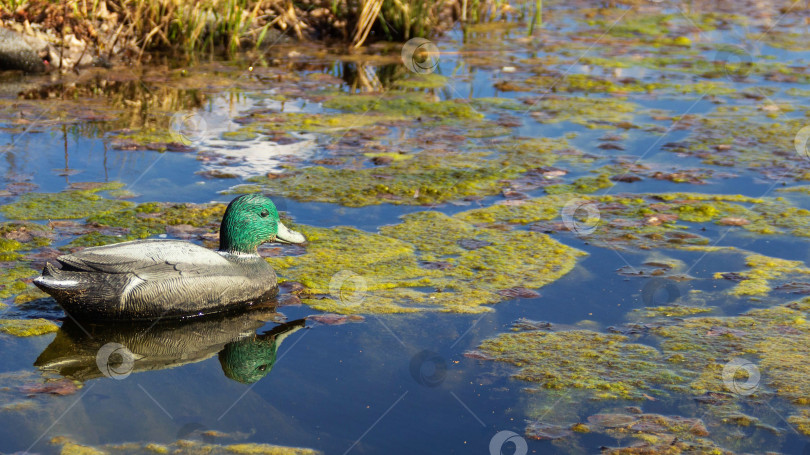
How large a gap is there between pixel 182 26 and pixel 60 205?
14.3ft

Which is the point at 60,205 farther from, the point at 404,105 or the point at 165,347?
the point at 404,105

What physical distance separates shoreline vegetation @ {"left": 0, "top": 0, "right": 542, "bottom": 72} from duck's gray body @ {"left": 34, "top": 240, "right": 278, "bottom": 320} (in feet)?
18.1

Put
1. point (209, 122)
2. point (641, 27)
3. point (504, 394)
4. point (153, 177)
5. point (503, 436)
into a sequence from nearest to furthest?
point (503, 436) < point (504, 394) < point (153, 177) < point (209, 122) < point (641, 27)

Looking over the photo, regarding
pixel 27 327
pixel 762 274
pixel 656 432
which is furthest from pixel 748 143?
pixel 27 327

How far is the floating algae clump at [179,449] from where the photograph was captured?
3.44 m

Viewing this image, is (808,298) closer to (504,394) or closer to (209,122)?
(504,394)

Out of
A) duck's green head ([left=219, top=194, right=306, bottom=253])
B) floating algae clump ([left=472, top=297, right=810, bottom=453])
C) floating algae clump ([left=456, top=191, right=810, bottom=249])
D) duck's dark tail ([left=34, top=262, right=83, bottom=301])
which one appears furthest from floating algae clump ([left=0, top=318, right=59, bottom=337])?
floating algae clump ([left=456, top=191, right=810, bottom=249])

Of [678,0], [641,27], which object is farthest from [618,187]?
[678,0]

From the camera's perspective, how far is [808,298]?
499cm

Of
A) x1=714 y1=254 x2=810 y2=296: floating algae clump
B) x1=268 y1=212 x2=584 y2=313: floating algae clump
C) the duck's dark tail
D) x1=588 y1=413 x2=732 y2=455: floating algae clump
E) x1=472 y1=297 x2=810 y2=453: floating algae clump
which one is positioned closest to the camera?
x1=588 y1=413 x2=732 y2=455: floating algae clump

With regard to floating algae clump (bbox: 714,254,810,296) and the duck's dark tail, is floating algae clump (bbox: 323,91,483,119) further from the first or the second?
the duck's dark tail

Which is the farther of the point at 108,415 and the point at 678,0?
the point at 678,0

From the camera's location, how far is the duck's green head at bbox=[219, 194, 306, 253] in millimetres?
4738

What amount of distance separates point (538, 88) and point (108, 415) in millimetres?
6649
